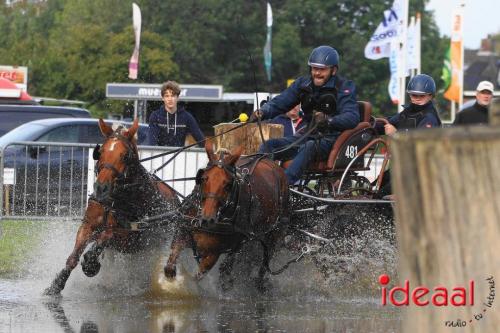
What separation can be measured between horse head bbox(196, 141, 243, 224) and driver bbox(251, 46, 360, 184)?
1.34 meters

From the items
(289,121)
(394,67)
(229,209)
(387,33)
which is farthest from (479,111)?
(394,67)

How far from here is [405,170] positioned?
3.86 meters

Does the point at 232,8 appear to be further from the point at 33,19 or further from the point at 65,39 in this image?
the point at 33,19

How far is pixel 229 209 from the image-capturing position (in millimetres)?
9922

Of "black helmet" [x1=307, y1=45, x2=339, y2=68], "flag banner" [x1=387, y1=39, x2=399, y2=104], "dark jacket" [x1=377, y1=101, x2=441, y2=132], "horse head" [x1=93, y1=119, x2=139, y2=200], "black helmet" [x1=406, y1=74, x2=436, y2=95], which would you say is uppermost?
"flag banner" [x1=387, y1=39, x2=399, y2=104]

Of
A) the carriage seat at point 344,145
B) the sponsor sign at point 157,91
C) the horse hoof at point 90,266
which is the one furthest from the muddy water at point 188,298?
the sponsor sign at point 157,91

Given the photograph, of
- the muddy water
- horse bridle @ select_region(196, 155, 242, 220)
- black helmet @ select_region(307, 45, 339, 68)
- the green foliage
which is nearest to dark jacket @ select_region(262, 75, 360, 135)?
black helmet @ select_region(307, 45, 339, 68)

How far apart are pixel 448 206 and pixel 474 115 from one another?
10444 mm

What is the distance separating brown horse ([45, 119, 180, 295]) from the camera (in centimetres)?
986

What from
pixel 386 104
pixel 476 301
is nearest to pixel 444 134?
pixel 476 301

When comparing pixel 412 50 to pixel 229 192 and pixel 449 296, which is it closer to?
pixel 229 192

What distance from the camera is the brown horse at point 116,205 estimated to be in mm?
9859

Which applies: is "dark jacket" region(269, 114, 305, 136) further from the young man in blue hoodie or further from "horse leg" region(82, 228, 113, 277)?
"horse leg" region(82, 228, 113, 277)

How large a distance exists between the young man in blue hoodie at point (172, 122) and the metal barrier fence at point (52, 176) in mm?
1310
